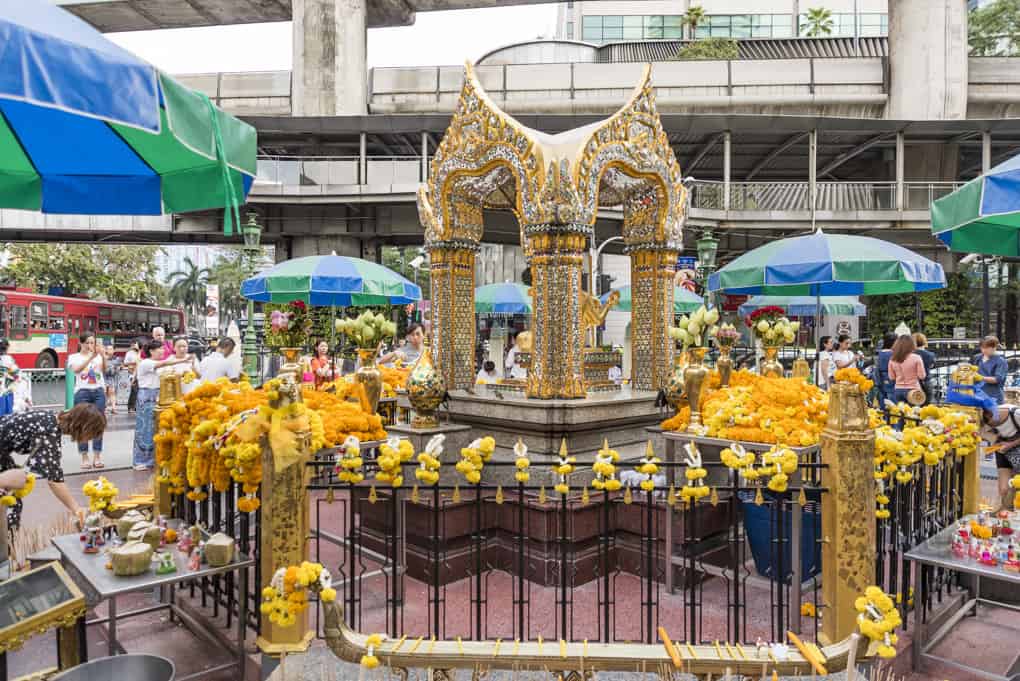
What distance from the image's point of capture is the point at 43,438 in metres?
4.65

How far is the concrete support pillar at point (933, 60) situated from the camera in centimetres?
2361

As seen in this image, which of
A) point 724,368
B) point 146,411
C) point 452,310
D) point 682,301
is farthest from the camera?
point 682,301

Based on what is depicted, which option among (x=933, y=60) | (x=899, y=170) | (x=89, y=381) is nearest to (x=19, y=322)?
(x=89, y=381)

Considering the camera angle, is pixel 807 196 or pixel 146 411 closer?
pixel 146 411

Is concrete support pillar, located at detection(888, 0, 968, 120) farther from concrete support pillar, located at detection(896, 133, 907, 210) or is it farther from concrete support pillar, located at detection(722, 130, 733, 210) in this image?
concrete support pillar, located at detection(722, 130, 733, 210)

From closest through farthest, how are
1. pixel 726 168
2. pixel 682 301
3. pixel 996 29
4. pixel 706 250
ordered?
pixel 706 250 → pixel 682 301 → pixel 726 168 → pixel 996 29

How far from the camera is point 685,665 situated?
347 centimetres

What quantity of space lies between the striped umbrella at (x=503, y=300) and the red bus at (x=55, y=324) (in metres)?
15.1

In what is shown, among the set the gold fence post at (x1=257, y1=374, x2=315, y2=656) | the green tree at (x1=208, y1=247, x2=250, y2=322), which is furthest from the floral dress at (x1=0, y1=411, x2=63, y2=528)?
the green tree at (x1=208, y1=247, x2=250, y2=322)

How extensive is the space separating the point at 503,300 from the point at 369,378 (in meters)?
9.92

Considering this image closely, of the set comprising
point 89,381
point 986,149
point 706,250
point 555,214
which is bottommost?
point 89,381

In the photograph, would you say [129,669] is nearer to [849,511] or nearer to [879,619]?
[879,619]

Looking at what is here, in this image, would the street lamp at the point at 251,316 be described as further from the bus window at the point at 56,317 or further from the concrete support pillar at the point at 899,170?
the concrete support pillar at the point at 899,170

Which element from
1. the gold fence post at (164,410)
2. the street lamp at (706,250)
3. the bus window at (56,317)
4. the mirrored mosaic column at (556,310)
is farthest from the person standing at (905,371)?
the bus window at (56,317)
